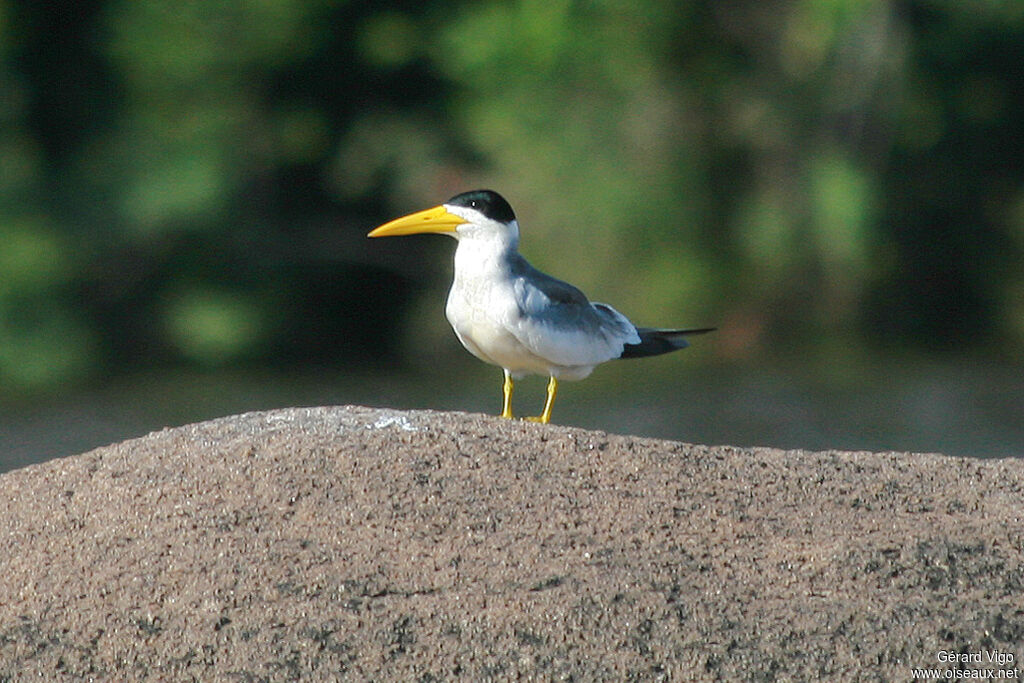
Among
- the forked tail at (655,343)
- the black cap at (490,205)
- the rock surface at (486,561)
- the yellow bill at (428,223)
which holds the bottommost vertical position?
the rock surface at (486,561)

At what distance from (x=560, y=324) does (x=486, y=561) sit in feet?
5.47

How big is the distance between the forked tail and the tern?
0.13 meters

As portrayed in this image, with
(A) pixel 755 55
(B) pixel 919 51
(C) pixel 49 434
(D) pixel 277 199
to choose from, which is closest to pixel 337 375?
(D) pixel 277 199

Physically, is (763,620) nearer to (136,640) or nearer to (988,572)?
(988,572)

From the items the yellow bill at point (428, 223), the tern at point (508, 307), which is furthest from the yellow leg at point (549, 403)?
the yellow bill at point (428, 223)

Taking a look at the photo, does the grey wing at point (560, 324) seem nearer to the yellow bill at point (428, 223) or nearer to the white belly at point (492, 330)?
the white belly at point (492, 330)

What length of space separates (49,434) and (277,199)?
10.0 feet

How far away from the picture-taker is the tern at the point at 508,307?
5.61 meters

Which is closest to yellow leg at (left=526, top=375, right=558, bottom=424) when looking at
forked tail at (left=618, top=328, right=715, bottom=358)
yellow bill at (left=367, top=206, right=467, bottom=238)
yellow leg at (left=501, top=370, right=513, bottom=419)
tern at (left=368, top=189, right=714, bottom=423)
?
tern at (left=368, top=189, right=714, bottom=423)

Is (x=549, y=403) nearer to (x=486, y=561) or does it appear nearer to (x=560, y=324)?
(x=560, y=324)

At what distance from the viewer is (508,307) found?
18.3ft

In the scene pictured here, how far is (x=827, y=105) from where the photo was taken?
13.6m

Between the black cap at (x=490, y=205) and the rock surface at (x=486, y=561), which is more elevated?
the black cap at (x=490, y=205)

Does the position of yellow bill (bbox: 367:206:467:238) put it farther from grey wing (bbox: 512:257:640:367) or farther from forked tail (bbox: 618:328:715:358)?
forked tail (bbox: 618:328:715:358)
